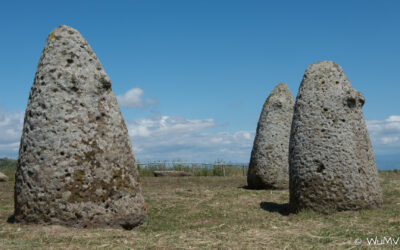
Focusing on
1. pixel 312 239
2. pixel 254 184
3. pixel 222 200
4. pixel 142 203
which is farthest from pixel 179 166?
pixel 312 239

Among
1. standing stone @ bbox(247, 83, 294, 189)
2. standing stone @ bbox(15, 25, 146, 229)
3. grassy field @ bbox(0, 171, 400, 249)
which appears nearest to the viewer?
grassy field @ bbox(0, 171, 400, 249)

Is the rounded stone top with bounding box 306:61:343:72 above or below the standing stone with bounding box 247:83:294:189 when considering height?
above

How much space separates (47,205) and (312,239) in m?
4.14

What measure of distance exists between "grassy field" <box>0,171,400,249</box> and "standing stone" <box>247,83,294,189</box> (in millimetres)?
2337

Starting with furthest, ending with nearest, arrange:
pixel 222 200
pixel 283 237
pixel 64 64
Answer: pixel 222 200 → pixel 64 64 → pixel 283 237

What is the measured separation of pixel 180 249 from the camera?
5.16 m

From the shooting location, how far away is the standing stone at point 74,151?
6.38m

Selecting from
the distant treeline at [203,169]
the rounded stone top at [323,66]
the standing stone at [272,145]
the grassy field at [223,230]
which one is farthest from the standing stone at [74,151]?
the distant treeline at [203,169]

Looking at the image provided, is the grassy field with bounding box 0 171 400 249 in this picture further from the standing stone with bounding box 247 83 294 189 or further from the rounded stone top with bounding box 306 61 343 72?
the rounded stone top with bounding box 306 61 343 72

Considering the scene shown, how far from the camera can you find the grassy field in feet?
18.1

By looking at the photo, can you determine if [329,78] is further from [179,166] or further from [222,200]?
[179,166]

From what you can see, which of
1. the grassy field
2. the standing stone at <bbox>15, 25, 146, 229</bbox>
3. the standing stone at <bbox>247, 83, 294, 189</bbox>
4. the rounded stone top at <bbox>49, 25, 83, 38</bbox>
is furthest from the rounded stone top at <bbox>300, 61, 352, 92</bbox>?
the rounded stone top at <bbox>49, 25, 83, 38</bbox>

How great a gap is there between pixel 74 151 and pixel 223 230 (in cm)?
278

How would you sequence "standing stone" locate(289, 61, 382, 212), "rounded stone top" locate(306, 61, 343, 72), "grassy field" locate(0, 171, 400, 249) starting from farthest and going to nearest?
"rounded stone top" locate(306, 61, 343, 72) < "standing stone" locate(289, 61, 382, 212) < "grassy field" locate(0, 171, 400, 249)
